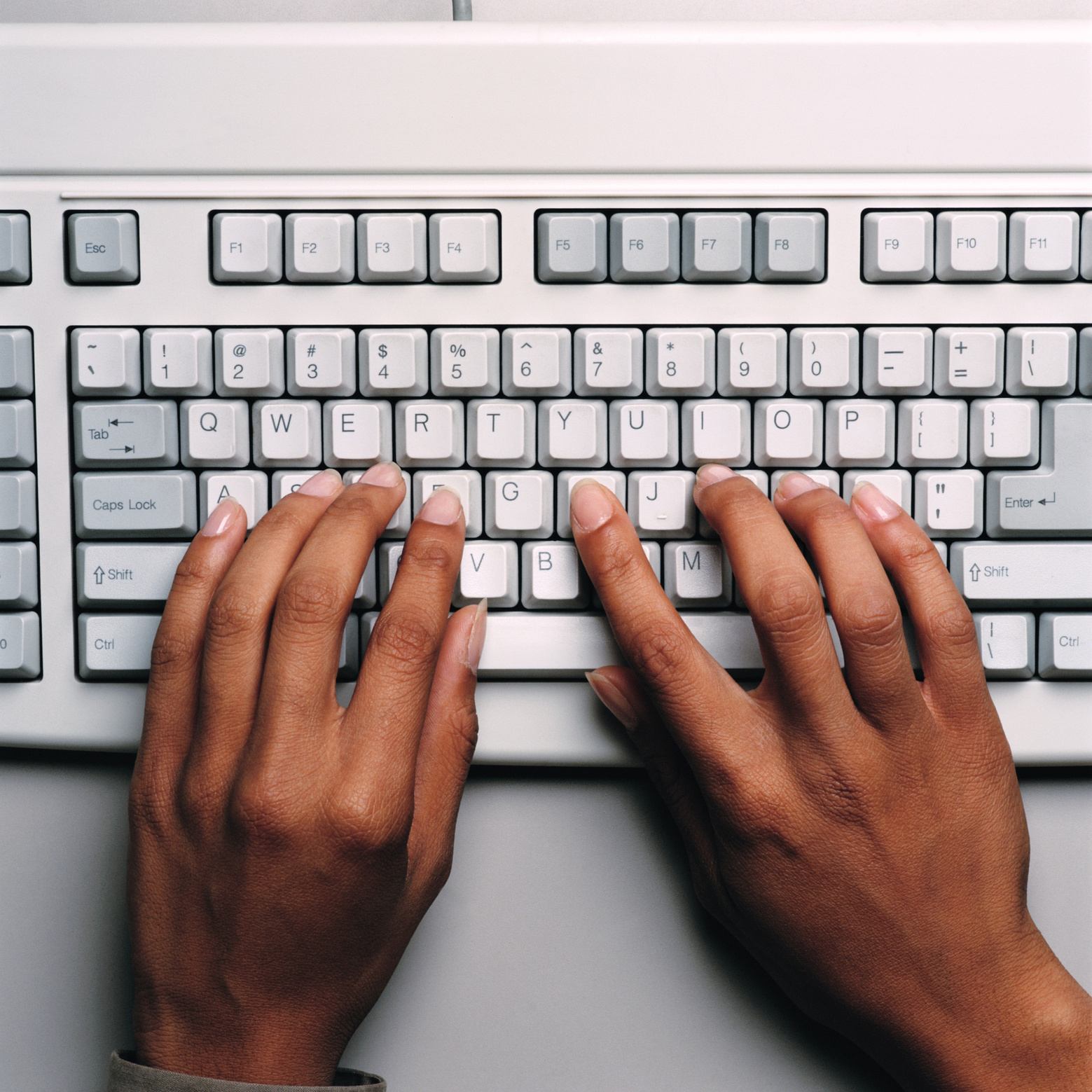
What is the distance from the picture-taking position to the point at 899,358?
49 cm

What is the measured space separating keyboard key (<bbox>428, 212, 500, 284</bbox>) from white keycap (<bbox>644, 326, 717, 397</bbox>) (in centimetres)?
11

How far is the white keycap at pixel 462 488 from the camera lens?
494 millimetres

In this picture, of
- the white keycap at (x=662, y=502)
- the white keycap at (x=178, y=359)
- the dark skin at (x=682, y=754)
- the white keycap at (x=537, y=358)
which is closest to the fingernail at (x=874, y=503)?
the dark skin at (x=682, y=754)

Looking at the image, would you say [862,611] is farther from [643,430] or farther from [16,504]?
[16,504]

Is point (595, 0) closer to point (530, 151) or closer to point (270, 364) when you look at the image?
point (530, 151)

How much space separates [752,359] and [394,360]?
0.76 ft

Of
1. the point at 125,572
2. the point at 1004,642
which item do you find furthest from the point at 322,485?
the point at 1004,642

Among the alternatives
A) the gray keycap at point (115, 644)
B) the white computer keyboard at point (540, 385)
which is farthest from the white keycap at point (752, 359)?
→ the gray keycap at point (115, 644)

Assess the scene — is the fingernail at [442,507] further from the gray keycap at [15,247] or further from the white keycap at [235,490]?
the gray keycap at [15,247]

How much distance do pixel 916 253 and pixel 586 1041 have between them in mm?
576

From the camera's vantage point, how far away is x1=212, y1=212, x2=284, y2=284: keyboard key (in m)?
0.48

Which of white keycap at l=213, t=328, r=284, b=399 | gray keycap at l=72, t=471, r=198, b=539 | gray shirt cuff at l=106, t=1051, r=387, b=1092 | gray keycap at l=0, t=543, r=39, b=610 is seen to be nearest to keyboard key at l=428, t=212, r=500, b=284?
white keycap at l=213, t=328, r=284, b=399

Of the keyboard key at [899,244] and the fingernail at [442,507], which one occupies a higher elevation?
the keyboard key at [899,244]

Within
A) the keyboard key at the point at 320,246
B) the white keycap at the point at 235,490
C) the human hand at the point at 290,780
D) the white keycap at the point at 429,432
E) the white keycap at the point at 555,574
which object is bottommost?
the human hand at the point at 290,780
